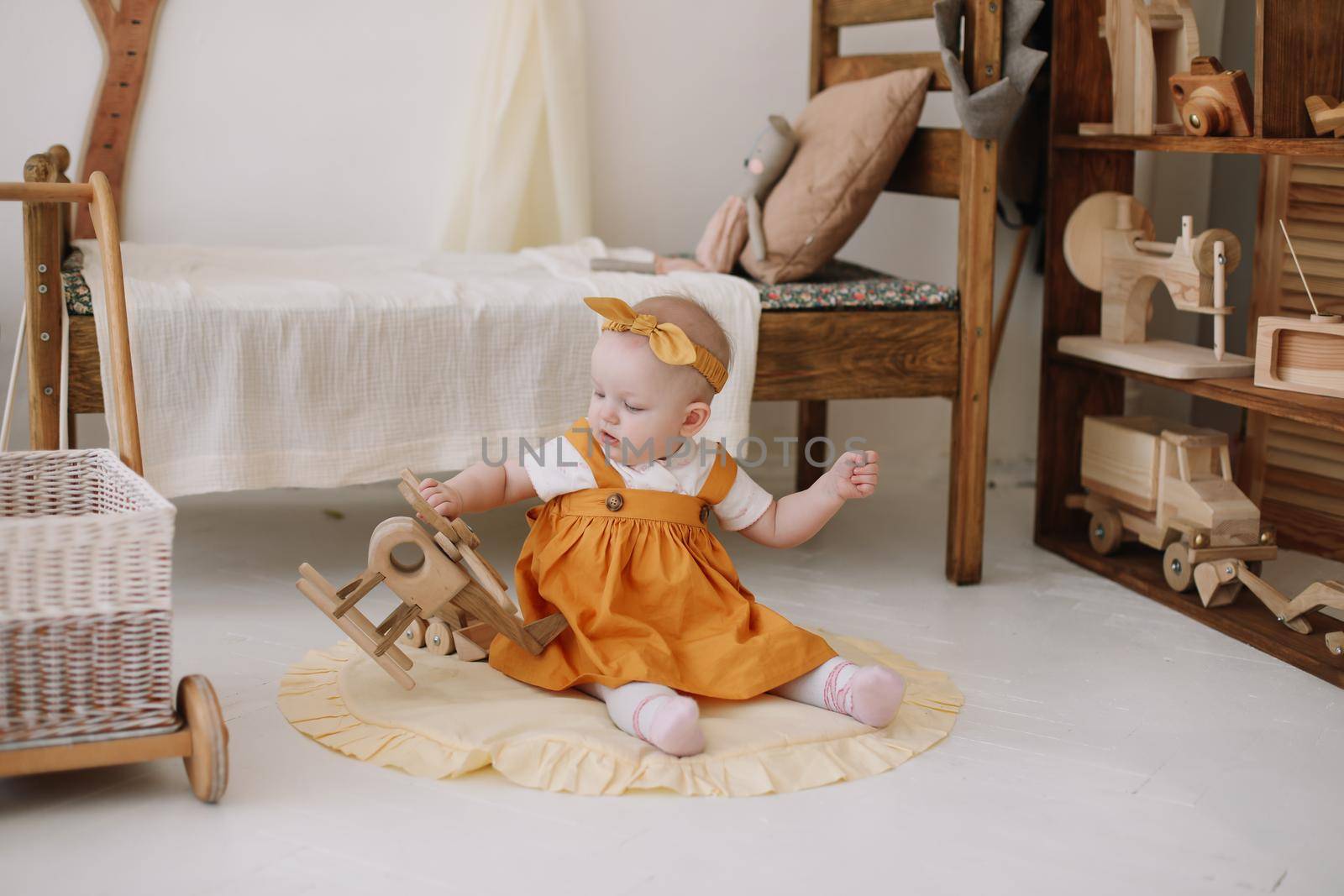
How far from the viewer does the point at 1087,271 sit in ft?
7.78

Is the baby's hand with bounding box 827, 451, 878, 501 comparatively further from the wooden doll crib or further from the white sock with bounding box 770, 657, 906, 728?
the wooden doll crib

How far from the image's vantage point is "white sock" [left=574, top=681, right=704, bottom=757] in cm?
148

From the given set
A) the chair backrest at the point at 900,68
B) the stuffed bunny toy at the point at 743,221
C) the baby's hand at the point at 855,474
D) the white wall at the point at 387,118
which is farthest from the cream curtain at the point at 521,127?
the baby's hand at the point at 855,474

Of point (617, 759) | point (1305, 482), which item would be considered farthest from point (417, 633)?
point (1305, 482)

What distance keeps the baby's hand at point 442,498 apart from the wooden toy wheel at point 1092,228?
126cm

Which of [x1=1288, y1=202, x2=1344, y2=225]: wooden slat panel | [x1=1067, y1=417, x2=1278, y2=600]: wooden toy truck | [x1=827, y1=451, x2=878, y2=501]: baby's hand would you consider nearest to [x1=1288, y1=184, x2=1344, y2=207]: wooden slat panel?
[x1=1288, y1=202, x2=1344, y2=225]: wooden slat panel

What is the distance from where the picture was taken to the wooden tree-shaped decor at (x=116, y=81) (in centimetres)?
257

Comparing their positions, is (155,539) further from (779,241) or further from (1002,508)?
(1002,508)

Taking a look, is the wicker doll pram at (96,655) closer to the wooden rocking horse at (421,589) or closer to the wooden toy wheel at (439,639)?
the wooden rocking horse at (421,589)

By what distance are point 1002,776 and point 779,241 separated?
3.57 ft

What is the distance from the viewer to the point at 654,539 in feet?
5.57

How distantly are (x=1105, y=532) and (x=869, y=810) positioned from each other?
114 centimetres

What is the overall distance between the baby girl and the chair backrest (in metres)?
0.77

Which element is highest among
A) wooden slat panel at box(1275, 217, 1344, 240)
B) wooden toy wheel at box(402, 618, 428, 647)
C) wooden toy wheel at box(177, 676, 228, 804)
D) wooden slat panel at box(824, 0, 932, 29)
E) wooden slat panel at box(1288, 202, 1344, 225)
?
Result: wooden slat panel at box(824, 0, 932, 29)
